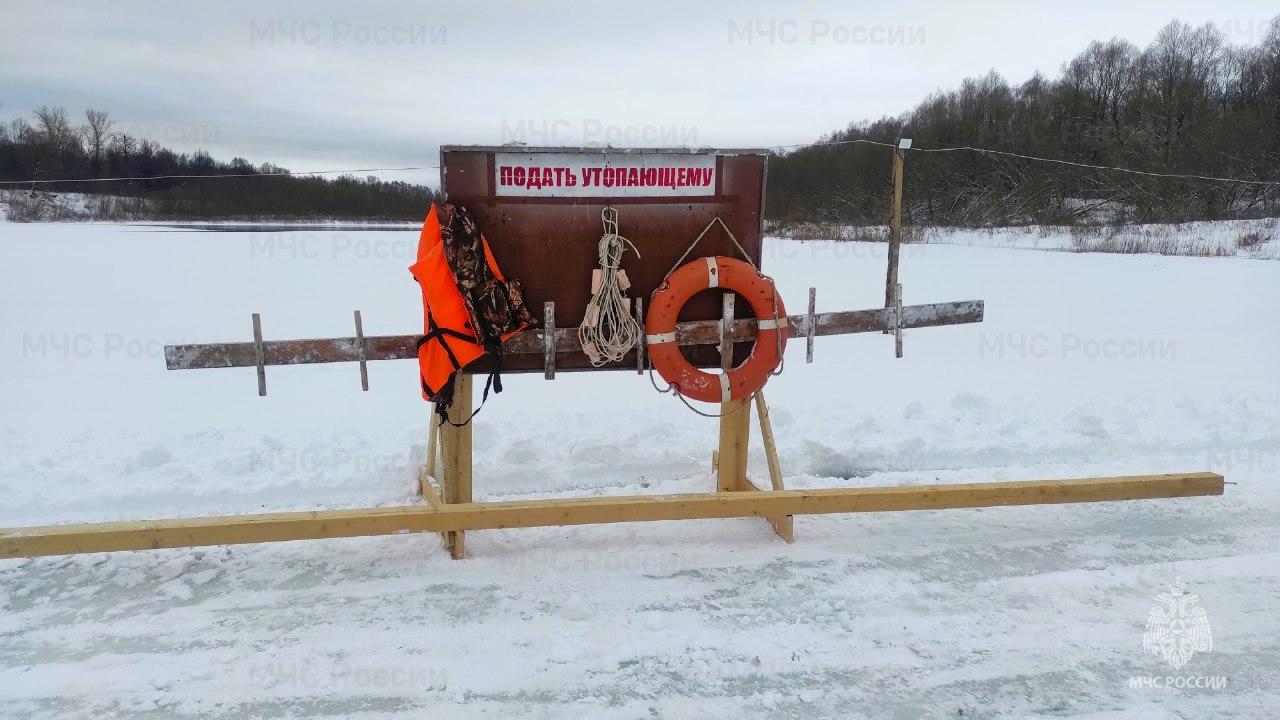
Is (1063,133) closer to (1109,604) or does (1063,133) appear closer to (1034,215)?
(1034,215)

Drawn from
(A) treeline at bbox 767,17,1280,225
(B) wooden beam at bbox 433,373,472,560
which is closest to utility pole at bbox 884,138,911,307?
(B) wooden beam at bbox 433,373,472,560

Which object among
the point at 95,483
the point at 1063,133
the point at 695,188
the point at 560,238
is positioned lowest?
the point at 95,483

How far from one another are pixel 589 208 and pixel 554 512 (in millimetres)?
1319

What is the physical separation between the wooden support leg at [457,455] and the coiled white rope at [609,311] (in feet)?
1.85

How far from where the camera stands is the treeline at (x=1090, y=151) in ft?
100

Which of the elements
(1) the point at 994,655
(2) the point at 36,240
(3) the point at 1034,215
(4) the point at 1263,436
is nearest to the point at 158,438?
(1) the point at 994,655

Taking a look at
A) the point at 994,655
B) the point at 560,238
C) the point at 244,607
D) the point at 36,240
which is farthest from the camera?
the point at 36,240

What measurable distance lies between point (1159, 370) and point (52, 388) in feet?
29.3

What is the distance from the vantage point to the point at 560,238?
367 cm

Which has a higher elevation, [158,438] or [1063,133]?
[1063,133]

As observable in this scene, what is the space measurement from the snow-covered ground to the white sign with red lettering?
158cm

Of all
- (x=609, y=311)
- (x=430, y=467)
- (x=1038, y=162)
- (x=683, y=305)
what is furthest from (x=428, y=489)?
(x=1038, y=162)

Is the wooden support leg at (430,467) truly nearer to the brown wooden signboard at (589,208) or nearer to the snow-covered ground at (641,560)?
the snow-covered ground at (641,560)

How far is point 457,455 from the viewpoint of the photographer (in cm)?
371
